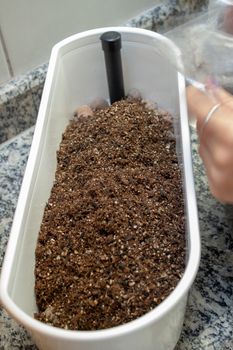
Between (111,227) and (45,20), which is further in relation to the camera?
(45,20)

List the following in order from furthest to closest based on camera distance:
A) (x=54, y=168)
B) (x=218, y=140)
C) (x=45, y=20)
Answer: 1. (x=45, y=20)
2. (x=54, y=168)
3. (x=218, y=140)

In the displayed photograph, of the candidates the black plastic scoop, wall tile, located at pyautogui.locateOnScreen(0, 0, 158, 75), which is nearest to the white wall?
wall tile, located at pyautogui.locateOnScreen(0, 0, 158, 75)

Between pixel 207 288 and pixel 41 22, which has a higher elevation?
pixel 41 22

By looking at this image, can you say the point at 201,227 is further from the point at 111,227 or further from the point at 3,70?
the point at 3,70

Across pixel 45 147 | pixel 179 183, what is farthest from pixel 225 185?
pixel 45 147

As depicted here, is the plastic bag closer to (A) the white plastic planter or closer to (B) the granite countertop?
(A) the white plastic planter

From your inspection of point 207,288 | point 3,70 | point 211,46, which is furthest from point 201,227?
point 3,70
